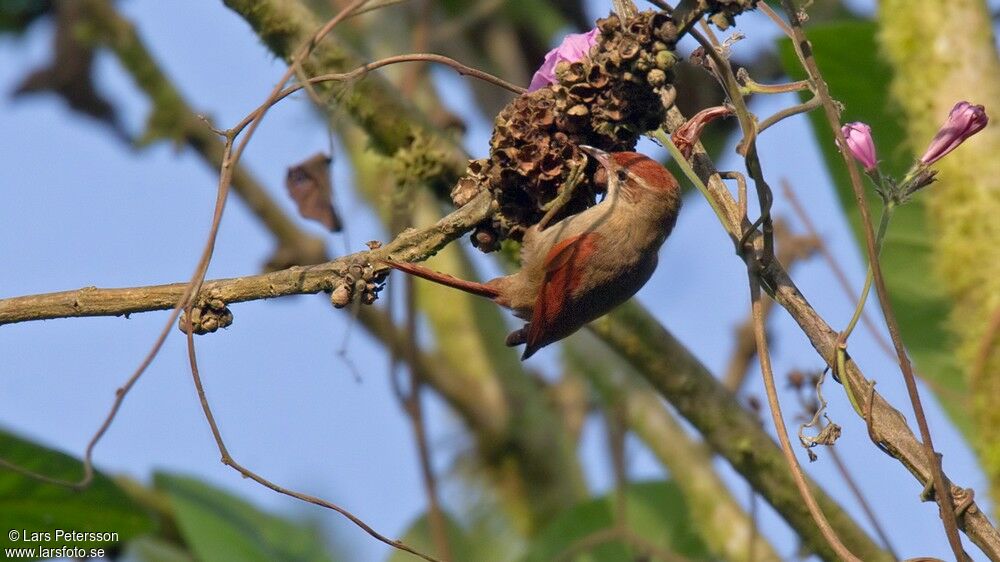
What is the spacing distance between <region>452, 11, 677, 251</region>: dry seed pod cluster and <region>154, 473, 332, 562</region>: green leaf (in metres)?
2.26

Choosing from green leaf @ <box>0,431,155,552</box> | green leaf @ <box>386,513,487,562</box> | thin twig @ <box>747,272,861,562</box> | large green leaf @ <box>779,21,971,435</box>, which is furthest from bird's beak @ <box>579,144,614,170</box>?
green leaf @ <box>386,513,487,562</box>

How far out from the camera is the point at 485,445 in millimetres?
5488

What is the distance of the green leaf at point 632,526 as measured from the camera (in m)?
4.09

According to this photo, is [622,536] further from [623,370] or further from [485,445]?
[485,445]

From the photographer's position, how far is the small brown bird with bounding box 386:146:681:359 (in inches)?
102

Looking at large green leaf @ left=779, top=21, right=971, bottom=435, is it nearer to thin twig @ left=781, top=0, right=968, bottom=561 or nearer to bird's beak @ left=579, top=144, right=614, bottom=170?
bird's beak @ left=579, top=144, right=614, bottom=170

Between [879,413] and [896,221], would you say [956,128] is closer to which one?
[879,413]

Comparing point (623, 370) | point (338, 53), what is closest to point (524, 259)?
point (338, 53)

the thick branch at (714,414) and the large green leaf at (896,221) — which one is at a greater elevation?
the large green leaf at (896,221)

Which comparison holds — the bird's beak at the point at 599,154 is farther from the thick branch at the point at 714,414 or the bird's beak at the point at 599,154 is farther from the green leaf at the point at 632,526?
the green leaf at the point at 632,526

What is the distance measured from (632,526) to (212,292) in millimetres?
2559

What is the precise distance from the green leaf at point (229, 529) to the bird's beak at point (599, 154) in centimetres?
237

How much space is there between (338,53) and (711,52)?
66.3 inches

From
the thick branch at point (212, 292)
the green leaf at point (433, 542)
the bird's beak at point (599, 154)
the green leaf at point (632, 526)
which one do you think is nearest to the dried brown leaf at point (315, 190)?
the thick branch at point (212, 292)
